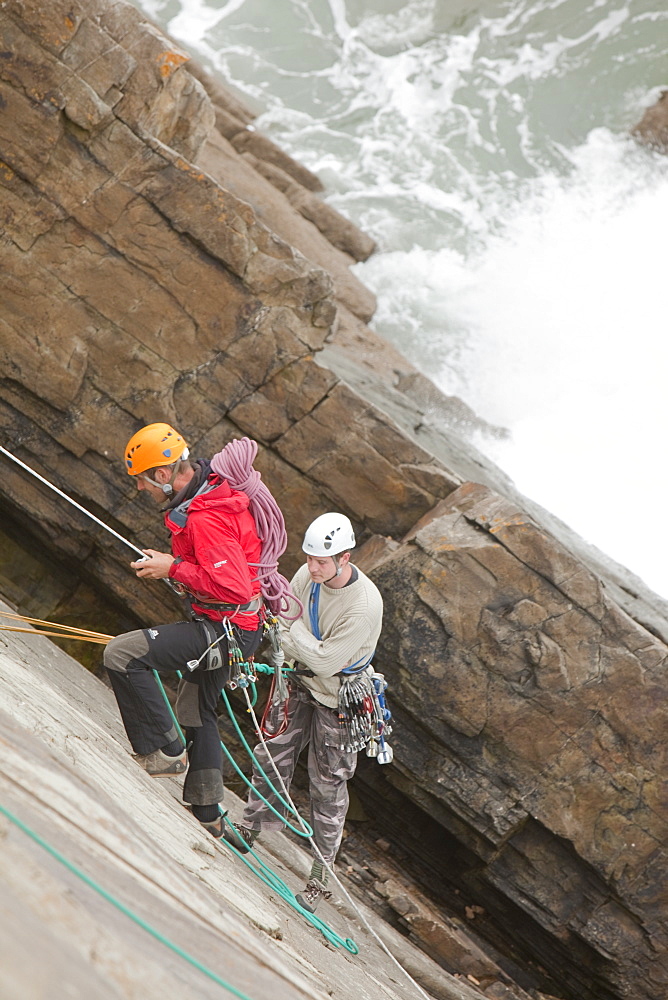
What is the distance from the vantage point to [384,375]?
447 inches

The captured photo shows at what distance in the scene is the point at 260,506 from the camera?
4676 millimetres

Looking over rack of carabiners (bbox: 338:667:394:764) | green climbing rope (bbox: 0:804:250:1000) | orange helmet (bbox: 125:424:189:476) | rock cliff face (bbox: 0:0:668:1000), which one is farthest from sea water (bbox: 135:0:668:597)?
green climbing rope (bbox: 0:804:250:1000)

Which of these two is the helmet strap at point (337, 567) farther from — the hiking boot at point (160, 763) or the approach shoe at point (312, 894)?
the approach shoe at point (312, 894)

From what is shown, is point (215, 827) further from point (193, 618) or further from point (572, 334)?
point (572, 334)

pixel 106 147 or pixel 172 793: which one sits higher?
pixel 106 147

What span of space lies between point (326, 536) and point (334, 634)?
27.2 inches

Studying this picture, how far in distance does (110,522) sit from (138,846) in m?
5.56

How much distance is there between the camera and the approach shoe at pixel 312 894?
519 centimetres

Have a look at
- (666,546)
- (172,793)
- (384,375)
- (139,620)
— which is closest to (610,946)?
(172,793)

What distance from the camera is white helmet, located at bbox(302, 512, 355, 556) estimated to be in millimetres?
4848

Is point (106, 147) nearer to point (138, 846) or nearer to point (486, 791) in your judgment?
point (138, 846)

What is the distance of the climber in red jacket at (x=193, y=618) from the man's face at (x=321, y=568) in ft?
1.22

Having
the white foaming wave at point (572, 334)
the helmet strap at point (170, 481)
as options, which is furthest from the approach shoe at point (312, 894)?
the white foaming wave at point (572, 334)

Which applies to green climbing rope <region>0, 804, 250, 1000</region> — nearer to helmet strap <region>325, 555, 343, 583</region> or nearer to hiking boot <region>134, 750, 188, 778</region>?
hiking boot <region>134, 750, 188, 778</region>
